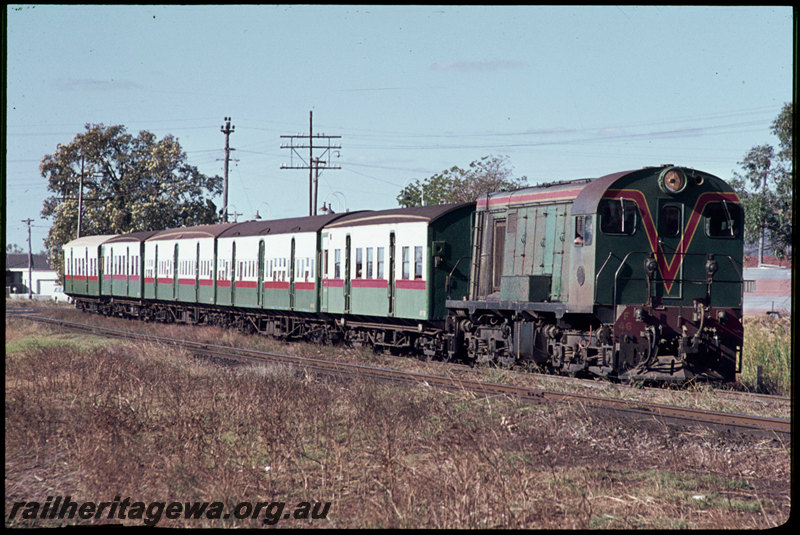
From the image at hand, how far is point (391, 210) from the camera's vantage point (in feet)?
80.8

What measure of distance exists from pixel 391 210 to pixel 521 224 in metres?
6.22

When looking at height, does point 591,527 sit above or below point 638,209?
below

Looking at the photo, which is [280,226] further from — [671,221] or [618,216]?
[671,221]

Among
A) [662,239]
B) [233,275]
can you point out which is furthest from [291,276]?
[662,239]

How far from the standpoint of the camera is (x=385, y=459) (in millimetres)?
9125

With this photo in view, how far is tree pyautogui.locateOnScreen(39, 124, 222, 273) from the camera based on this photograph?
2565 inches

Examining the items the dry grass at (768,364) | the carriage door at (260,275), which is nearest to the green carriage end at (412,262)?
the carriage door at (260,275)

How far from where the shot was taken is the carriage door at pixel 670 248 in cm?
→ 1661

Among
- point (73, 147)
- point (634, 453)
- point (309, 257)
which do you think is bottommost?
→ point (634, 453)

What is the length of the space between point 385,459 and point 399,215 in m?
14.7

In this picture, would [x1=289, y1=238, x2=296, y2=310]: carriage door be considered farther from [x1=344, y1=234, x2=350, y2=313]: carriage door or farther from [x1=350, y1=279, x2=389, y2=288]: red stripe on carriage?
[x1=350, y1=279, x2=389, y2=288]: red stripe on carriage

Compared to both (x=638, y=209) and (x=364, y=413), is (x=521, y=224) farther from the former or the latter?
(x=364, y=413)

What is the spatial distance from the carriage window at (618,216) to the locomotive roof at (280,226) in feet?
38.9

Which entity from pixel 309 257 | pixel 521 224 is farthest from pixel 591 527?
pixel 309 257
